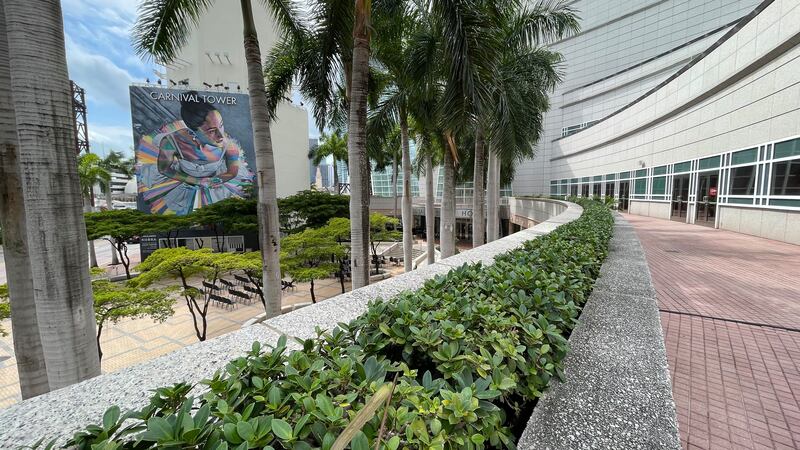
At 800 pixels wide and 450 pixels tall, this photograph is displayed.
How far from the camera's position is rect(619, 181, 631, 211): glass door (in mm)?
27312

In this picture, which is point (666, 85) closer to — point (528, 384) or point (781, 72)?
point (781, 72)

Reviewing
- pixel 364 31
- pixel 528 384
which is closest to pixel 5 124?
pixel 364 31

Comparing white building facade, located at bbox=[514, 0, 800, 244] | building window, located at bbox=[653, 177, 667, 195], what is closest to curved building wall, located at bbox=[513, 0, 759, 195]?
white building facade, located at bbox=[514, 0, 800, 244]

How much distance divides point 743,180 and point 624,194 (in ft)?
48.9

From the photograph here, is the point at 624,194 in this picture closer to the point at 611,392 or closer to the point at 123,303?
the point at 611,392

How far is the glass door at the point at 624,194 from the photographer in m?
27.3

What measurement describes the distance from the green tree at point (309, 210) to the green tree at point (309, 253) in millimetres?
9455

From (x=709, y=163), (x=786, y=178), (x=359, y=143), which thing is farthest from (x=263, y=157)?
(x=709, y=163)

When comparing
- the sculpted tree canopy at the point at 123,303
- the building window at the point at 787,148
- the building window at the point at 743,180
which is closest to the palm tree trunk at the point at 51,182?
the sculpted tree canopy at the point at 123,303

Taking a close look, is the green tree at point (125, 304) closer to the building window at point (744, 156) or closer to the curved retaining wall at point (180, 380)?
the curved retaining wall at point (180, 380)

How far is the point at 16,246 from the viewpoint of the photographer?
14.7ft

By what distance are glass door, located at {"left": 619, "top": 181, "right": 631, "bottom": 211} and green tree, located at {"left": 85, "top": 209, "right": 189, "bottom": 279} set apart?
33.6 m

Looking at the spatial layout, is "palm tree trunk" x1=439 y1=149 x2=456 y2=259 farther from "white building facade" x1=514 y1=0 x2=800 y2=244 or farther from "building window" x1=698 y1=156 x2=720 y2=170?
"building window" x1=698 y1=156 x2=720 y2=170

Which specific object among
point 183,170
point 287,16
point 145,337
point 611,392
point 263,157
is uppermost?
point 287,16
